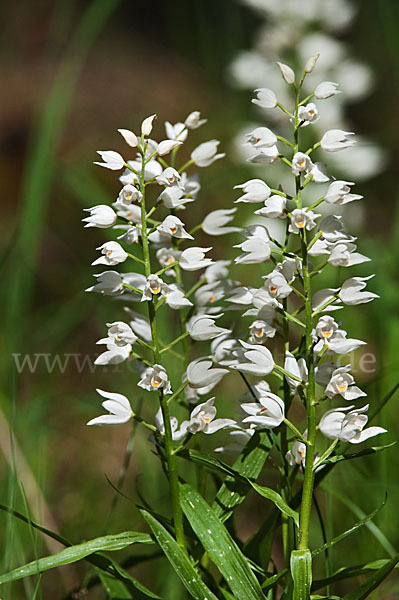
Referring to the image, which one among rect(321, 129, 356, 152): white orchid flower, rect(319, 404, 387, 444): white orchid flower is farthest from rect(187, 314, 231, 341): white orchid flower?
rect(321, 129, 356, 152): white orchid flower

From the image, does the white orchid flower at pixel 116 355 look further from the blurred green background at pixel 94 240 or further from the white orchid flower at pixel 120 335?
the blurred green background at pixel 94 240

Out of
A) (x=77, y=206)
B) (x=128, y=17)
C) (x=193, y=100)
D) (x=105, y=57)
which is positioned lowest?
(x=77, y=206)

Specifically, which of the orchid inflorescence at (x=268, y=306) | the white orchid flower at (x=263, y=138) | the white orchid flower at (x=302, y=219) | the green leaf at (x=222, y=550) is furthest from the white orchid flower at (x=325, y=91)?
the green leaf at (x=222, y=550)

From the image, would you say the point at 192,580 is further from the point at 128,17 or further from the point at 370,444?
the point at 128,17

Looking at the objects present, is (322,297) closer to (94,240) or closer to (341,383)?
(341,383)

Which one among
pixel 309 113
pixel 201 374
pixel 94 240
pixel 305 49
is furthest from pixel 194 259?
pixel 94 240

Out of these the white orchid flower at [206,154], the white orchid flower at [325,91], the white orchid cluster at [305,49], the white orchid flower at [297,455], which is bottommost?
the white orchid flower at [297,455]

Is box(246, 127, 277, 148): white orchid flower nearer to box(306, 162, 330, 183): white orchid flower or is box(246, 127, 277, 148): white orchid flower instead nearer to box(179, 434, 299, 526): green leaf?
box(306, 162, 330, 183): white orchid flower

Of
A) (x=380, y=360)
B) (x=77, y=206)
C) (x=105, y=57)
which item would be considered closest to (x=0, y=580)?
(x=380, y=360)
